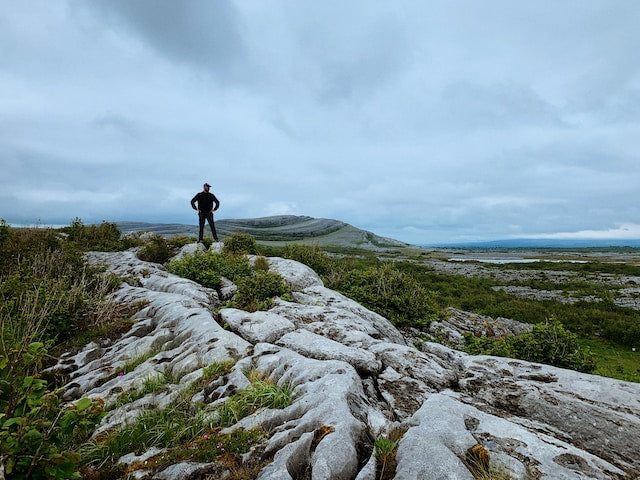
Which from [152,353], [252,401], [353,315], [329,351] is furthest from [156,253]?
[252,401]

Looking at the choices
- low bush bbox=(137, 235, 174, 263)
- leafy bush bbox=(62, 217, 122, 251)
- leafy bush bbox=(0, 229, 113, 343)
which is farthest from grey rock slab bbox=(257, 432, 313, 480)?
leafy bush bbox=(62, 217, 122, 251)

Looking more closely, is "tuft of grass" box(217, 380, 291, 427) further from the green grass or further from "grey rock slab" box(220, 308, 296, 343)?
the green grass

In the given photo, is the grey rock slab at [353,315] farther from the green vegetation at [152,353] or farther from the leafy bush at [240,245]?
the leafy bush at [240,245]

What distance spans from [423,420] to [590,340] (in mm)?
20722

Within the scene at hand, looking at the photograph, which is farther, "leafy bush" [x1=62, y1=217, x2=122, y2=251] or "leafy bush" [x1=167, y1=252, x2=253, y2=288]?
"leafy bush" [x1=62, y1=217, x2=122, y2=251]

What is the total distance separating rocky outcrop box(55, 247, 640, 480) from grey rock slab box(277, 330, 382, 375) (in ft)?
0.11

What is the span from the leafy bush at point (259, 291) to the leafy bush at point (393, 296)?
4266 mm

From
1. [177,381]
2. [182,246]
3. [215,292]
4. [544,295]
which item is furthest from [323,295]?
[544,295]

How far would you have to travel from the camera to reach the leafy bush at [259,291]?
11195 mm

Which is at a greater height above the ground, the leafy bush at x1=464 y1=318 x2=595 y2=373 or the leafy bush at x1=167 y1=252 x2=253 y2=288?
the leafy bush at x1=167 y1=252 x2=253 y2=288

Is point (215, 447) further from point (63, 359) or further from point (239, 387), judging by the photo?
point (63, 359)

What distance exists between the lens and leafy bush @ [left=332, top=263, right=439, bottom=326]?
14.1 meters

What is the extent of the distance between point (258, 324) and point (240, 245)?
13318 mm

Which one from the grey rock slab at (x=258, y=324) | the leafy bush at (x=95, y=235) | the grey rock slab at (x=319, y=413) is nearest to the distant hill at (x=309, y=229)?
the leafy bush at (x=95, y=235)
